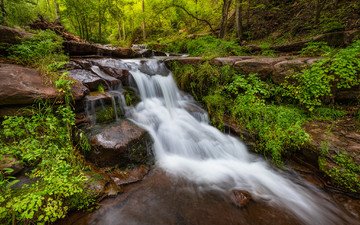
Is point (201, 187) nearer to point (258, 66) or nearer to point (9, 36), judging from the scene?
point (258, 66)

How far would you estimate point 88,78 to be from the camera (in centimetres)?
534

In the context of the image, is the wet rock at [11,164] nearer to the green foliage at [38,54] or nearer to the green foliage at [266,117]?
the green foliage at [38,54]

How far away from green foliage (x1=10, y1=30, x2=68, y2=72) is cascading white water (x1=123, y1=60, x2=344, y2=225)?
7.23 feet

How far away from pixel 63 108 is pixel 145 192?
2.30 m

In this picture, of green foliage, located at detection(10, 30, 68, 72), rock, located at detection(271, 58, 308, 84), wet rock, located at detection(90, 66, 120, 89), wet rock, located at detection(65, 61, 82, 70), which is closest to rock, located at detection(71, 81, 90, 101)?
green foliage, located at detection(10, 30, 68, 72)

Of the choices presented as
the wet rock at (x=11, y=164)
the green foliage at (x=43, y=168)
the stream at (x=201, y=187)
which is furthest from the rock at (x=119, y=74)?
the wet rock at (x=11, y=164)

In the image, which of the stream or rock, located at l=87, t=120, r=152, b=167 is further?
rock, located at l=87, t=120, r=152, b=167

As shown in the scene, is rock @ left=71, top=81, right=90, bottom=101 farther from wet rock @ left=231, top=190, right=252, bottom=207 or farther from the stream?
wet rock @ left=231, top=190, right=252, bottom=207

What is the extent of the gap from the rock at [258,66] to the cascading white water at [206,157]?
1869mm

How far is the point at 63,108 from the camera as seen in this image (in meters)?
4.00

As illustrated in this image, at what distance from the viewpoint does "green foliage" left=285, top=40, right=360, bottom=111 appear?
451 centimetres

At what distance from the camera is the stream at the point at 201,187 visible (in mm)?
3100

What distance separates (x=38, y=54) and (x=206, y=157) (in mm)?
5077

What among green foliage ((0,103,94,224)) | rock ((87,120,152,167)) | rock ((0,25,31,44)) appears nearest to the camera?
green foliage ((0,103,94,224))
